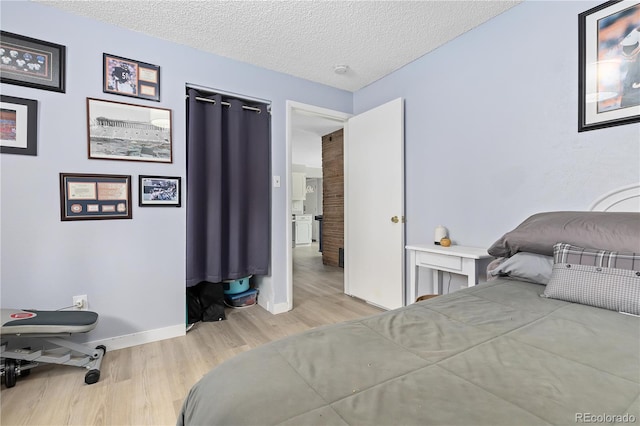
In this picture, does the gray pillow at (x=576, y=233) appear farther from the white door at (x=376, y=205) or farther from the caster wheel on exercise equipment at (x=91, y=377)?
the caster wheel on exercise equipment at (x=91, y=377)

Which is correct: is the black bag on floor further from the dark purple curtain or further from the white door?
the white door

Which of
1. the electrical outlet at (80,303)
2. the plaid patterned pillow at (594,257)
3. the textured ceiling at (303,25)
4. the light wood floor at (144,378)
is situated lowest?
the light wood floor at (144,378)

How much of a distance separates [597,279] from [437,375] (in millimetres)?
1003

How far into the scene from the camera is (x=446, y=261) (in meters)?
2.29

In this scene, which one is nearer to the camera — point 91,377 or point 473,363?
point 473,363

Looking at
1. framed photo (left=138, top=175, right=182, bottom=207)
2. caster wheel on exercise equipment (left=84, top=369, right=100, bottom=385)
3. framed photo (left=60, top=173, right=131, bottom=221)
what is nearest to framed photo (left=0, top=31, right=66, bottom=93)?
framed photo (left=60, top=173, right=131, bottom=221)

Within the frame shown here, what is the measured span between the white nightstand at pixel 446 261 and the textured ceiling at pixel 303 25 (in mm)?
1763

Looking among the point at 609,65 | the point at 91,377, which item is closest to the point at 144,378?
the point at 91,377

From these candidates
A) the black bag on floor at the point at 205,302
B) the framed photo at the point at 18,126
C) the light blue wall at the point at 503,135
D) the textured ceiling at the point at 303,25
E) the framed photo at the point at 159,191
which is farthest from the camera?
the black bag on floor at the point at 205,302

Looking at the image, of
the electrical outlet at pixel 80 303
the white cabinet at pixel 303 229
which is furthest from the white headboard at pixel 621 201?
the white cabinet at pixel 303 229

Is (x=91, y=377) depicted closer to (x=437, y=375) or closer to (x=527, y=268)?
(x=437, y=375)

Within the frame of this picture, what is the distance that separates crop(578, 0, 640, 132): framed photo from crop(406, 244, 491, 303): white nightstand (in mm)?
1022

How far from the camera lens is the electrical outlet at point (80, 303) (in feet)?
7.01

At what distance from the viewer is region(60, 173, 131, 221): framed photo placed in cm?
211
